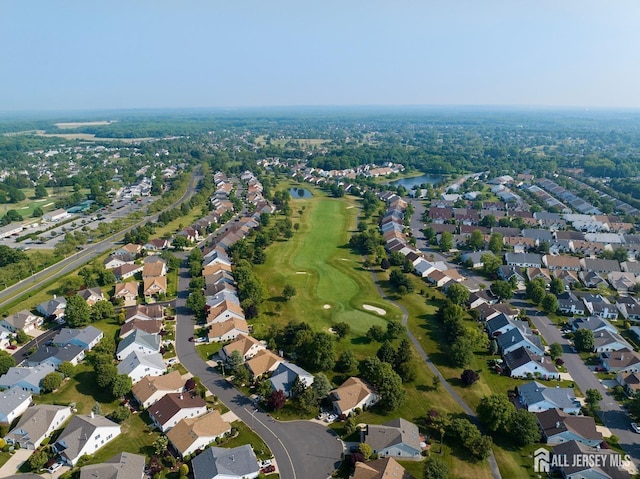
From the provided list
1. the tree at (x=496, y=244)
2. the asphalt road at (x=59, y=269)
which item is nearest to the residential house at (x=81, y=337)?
the asphalt road at (x=59, y=269)

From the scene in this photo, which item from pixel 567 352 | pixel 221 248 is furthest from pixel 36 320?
pixel 567 352

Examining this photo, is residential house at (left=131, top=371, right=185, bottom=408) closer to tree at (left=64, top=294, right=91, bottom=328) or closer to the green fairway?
the green fairway

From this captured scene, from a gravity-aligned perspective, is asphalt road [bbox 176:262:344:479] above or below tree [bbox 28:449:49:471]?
below

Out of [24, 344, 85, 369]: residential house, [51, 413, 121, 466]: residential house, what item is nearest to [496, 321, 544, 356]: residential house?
[51, 413, 121, 466]: residential house

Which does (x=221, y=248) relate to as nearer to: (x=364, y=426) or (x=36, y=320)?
(x=36, y=320)

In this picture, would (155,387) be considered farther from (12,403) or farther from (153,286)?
(153,286)
